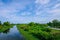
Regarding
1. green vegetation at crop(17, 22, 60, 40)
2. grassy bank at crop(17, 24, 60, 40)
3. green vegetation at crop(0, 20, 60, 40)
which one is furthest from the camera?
green vegetation at crop(0, 20, 60, 40)

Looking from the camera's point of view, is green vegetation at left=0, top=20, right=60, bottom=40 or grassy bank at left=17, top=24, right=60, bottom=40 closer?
grassy bank at left=17, top=24, right=60, bottom=40

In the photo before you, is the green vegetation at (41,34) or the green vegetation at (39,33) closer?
the green vegetation at (41,34)

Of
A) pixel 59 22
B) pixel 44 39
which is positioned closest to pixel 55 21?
pixel 59 22

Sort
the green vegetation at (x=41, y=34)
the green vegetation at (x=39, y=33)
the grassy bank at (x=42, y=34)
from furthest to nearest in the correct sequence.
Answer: the green vegetation at (x=39, y=33) → the green vegetation at (x=41, y=34) → the grassy bank at (x=42, y=34)

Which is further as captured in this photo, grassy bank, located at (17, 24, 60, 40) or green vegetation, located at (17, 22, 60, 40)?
green vegetation, located at (17, 22, 60, 40)

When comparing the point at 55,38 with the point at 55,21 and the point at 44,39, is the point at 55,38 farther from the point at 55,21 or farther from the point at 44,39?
the point at 55,21

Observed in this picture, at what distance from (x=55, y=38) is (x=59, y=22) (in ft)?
201

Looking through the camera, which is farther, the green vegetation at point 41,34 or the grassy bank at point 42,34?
the green vegetation at point 41,34

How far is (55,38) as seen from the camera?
63.1 ft

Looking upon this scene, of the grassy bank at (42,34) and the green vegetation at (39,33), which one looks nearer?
the grassy bank at (42,34)

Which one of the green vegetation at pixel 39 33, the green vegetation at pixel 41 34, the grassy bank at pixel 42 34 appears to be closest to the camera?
the grassy bank at pixel 42 34

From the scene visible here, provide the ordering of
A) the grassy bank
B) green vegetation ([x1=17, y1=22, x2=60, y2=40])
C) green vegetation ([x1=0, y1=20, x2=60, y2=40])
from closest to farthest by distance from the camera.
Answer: the grassy bank → green vegetation ([x1=17, y1=22, x2=60, y2=40]) → green vegetation ([x1=0, y1=20, x2=60, y2=40])

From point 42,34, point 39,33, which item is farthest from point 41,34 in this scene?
point 39,33

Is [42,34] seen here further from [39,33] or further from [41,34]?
[39,33]
